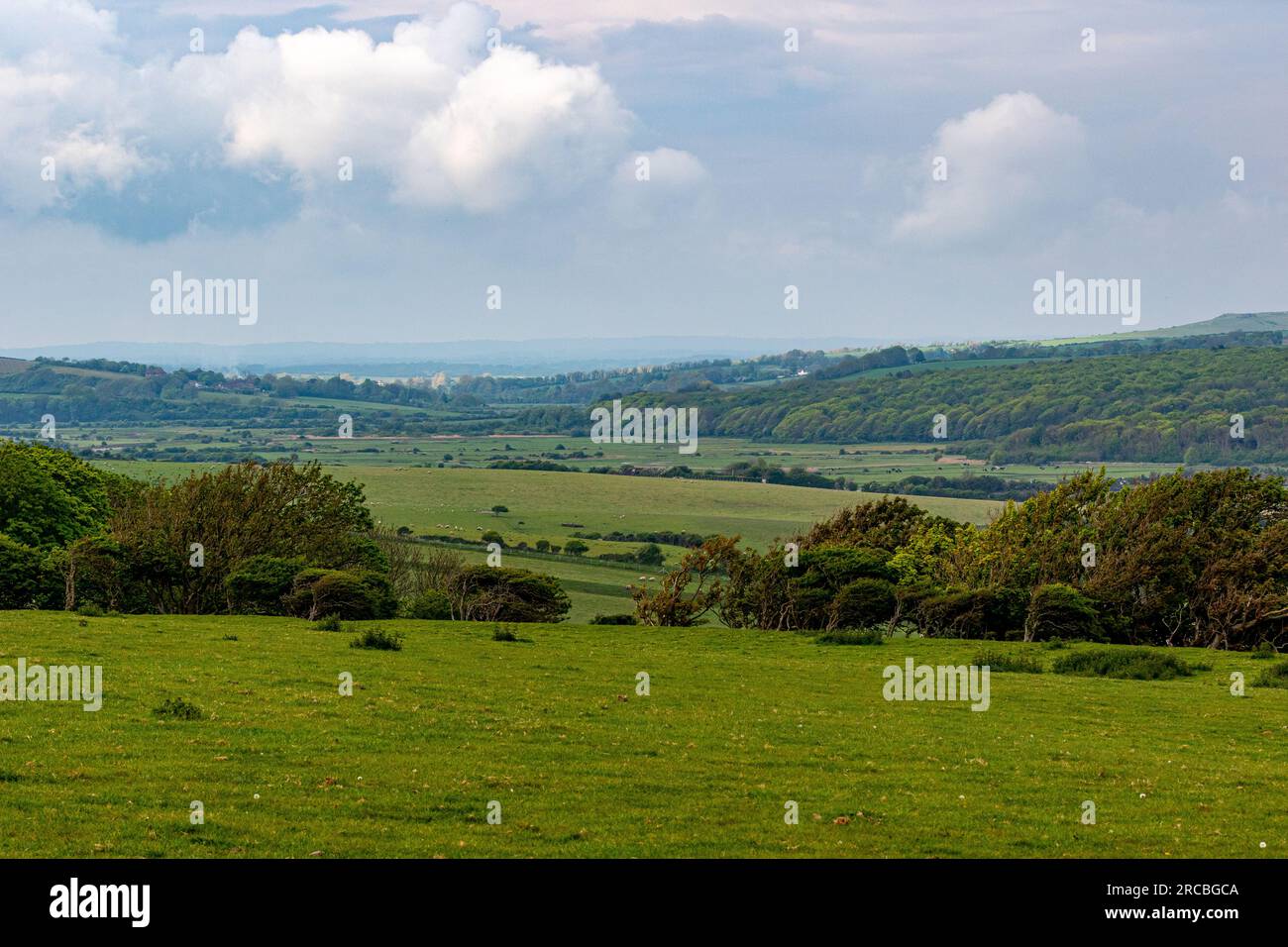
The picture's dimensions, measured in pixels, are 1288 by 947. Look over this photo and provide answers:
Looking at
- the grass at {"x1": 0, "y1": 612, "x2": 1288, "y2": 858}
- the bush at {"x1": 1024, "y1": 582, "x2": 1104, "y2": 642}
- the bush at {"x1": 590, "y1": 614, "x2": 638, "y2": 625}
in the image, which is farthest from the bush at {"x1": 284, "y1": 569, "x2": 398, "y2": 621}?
the bush at {"x1": 1024, "y1": 582, "x2": 1104, "y2": 642}

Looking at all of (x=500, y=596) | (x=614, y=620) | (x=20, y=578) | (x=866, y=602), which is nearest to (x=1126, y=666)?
(x=866, y=602)

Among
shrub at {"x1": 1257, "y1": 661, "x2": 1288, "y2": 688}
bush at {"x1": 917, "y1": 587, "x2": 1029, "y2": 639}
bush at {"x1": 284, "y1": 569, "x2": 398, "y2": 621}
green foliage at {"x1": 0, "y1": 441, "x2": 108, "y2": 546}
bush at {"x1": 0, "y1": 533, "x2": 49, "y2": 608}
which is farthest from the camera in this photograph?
green foliage at {"x1": 0, "y1": 441, "x2": 108, "y2": 546}

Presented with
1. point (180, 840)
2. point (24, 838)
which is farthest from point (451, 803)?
point (24, 838)

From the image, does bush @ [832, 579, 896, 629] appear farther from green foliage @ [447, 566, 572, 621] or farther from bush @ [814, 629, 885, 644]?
green foliage @ [447, 566, 572, 621]

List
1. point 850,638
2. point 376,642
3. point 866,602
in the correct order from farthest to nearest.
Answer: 1. point 866,602
2. point 850,638
3. point 376,642

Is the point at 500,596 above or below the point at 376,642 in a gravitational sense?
below

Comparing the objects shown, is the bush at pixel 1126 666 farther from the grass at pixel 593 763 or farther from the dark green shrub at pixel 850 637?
the dark green shrub at pixel 850 637

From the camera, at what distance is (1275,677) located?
36375 mm

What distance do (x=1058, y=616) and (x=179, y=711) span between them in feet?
123

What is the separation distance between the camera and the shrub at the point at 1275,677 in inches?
1416

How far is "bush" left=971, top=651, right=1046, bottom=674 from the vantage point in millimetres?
39219

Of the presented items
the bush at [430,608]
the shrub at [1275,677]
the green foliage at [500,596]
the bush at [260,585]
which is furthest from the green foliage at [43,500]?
the shrub at [1275,677]

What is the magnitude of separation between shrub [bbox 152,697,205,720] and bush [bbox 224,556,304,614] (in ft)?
90.1

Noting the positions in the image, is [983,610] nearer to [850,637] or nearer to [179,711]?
[850,637]
